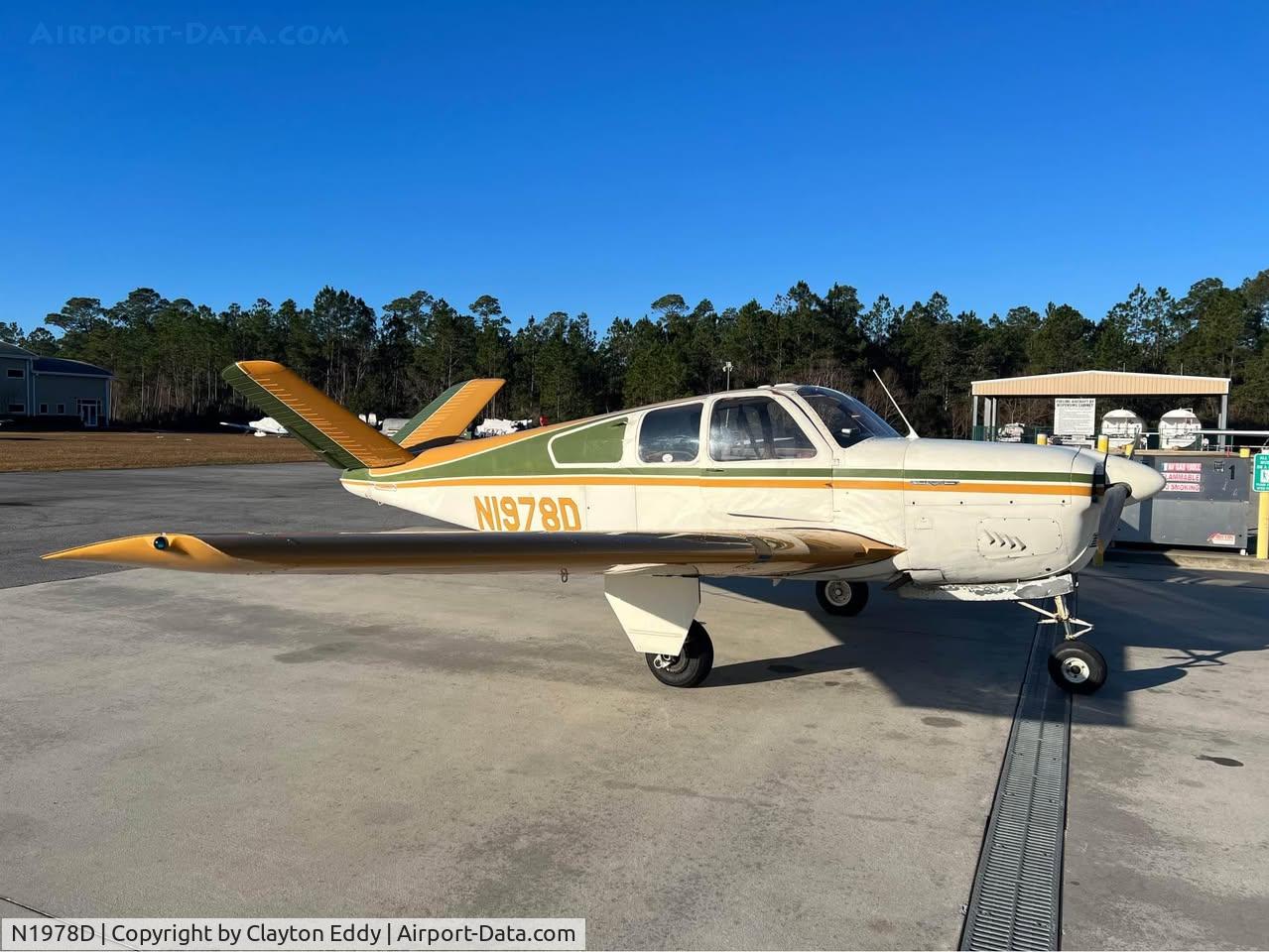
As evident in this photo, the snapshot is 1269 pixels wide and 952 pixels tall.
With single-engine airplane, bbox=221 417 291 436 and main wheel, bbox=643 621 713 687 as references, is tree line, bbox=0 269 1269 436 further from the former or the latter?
main wheel, bbox=643 621 713 687

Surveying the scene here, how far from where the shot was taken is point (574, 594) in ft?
30.5

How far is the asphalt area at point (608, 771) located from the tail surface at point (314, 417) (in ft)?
5.51

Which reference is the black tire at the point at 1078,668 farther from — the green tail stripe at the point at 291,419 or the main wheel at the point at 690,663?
the green tail stripe at the point at 291,419

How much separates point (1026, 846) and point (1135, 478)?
3.31 meters

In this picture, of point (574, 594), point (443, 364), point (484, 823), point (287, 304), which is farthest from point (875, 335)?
point (484, 823)

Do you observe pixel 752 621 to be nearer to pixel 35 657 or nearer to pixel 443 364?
pixel 35 657

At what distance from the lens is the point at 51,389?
73250 mm

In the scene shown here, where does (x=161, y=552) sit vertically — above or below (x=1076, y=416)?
below

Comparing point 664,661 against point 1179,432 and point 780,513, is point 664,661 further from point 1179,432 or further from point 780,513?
point 1179,432

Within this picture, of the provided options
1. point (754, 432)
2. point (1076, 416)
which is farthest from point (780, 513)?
point (1076, 416)

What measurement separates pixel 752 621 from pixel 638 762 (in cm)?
360

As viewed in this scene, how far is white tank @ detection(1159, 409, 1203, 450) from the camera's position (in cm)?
1915

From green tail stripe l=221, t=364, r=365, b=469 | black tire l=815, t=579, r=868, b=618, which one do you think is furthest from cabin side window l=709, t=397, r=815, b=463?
green tail stripe l=221, t=364, r=365, b=469
